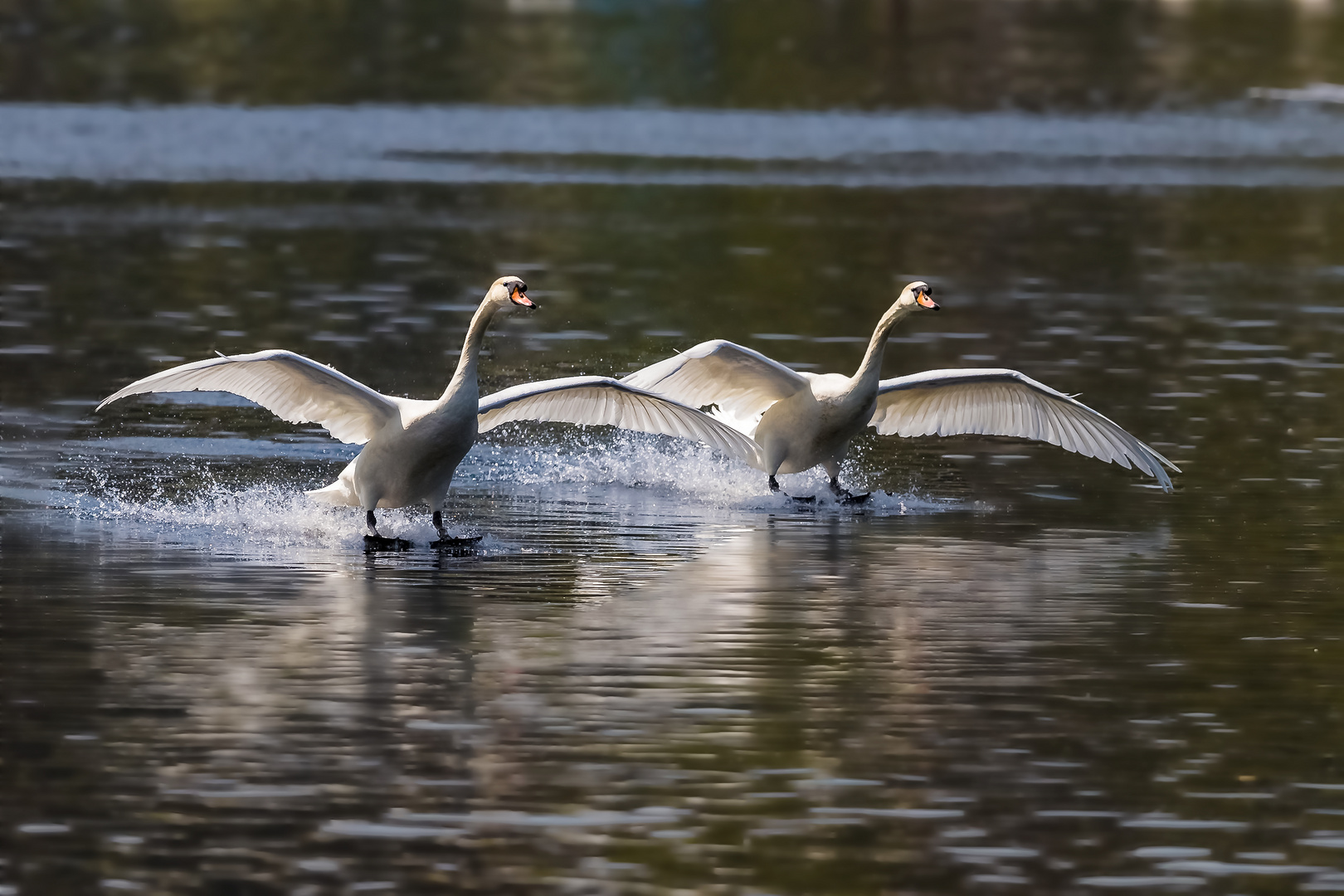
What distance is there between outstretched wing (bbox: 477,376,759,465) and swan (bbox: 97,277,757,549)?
17 mm

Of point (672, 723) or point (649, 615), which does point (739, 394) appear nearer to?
point (649, 615)

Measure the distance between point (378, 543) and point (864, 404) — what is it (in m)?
4.14

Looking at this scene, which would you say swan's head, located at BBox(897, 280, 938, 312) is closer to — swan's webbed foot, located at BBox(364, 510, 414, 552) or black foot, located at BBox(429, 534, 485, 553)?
black foot, located at BBox(429, 534, 485, 553)

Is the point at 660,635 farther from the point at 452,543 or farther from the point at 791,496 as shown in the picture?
the point at 791,496

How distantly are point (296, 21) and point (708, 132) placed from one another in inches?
1500

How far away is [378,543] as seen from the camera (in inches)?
638

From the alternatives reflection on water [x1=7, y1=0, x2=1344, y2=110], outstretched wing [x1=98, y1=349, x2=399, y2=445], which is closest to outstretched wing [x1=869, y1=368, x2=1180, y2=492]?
outstretched wing [x1=98, y1=349, x2=399, y2=445]

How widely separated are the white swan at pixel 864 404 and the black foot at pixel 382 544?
2.85 metres

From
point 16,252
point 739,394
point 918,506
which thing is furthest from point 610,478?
point 16,252

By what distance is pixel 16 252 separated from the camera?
32438 millimetres

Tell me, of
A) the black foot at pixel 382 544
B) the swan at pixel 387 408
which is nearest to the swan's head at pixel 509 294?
the swan at pixel 387 408

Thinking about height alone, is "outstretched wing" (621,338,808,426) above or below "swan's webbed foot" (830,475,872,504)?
above

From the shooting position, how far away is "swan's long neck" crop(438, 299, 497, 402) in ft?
51.7

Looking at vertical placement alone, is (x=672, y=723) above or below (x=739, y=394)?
below
